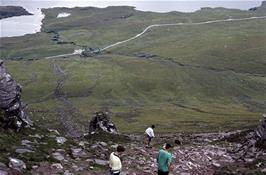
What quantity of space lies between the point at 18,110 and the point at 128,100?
430ft

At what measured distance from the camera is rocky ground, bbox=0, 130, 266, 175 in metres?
28.5

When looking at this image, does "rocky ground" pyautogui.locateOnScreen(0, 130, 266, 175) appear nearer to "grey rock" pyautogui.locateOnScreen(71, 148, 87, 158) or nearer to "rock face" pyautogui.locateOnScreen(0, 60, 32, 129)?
"grey rock" pyautogui.locateOnScreen(71, 148, 87, 158)

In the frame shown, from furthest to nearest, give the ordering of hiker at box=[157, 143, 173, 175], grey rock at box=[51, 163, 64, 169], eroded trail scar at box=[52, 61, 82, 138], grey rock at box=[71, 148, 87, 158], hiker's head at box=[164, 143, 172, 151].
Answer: eroded trail scar at box=[52, 61, 82, 138] → grey rock at box=[71, 148, 87, 158] → grey rock at box=[51, 163, 64, 169] → hiker's head at box=[164, 143, 172, 151] → hiker at box=[157, 143, 173, 175]

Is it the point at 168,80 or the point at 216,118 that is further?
the point at 168,80

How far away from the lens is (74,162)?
3152 cm

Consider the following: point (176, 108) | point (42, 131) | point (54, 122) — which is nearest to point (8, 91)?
point (42, 131)

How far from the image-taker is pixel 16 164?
1064 inches

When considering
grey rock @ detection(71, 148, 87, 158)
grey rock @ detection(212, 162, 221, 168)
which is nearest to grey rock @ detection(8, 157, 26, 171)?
grey rock @ detection(71, 148, 87, 158)

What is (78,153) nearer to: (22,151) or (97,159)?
(97,159)

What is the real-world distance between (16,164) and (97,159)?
7930 mm

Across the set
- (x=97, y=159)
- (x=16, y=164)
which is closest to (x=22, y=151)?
(x=16, y=164)

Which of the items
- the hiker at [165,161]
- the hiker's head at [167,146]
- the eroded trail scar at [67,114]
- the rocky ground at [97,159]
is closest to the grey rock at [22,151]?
the rocky ground at [97,159]

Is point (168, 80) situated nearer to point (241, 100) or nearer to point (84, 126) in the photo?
point (241, 100)

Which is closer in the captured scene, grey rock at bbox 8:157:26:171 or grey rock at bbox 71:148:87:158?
grey rock at bbox 8:157:26:171
